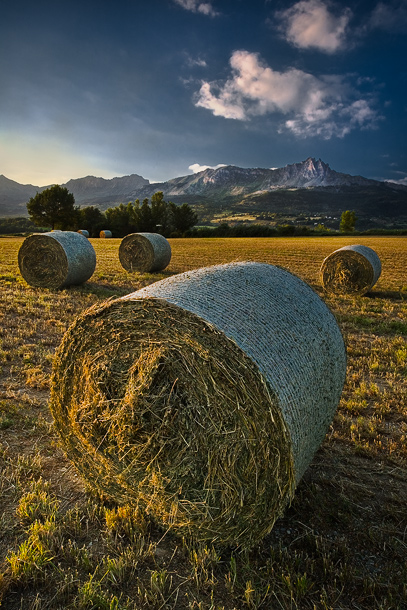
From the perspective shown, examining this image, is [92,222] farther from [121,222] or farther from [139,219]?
A: [139,219]

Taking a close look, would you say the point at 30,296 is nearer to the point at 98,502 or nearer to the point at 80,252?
the point at 80,252

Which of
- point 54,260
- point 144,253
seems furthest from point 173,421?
point 144,253

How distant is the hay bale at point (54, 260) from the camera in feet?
40.9

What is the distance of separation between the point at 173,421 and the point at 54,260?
35.7ft

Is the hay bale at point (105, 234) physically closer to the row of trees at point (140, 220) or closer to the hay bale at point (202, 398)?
the row of trees at point (140, 220)

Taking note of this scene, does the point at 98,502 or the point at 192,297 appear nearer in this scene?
the point at 192,297

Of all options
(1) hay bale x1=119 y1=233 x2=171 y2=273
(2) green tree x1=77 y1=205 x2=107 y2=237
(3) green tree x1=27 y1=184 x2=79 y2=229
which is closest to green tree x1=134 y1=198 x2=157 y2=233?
(2) green tree x1=77 y1=205 x2=107 y2=237

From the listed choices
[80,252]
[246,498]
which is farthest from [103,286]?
[246,498]

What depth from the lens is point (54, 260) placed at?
12641mm

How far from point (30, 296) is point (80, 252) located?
7.62 ft

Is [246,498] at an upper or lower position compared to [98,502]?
upper

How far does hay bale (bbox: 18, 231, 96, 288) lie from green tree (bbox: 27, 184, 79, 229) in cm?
4761

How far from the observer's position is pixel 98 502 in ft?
11.7

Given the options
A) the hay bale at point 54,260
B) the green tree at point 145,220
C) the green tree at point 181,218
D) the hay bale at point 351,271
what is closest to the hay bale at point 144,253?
the hay bale at point 54,260
